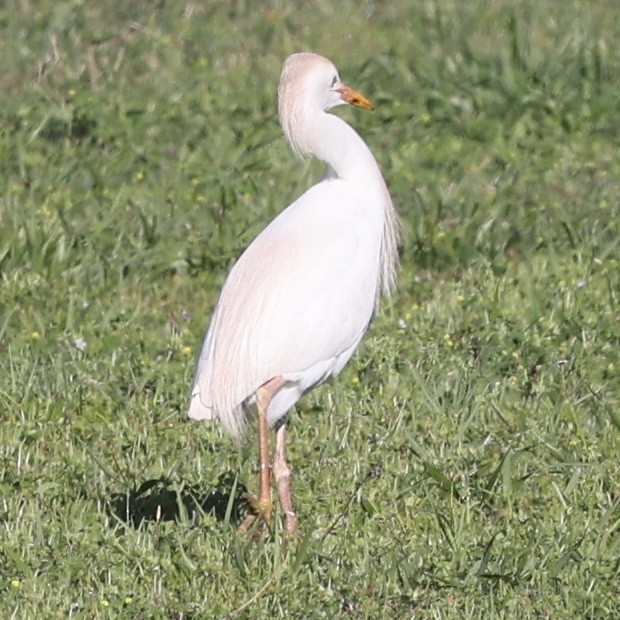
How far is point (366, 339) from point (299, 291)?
4.98ft

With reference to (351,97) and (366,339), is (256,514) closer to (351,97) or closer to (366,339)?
(351,97)

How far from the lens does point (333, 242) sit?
193 inches

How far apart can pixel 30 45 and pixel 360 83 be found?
2.01 m

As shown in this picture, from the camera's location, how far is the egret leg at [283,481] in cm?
496

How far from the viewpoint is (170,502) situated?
5113 millimetres

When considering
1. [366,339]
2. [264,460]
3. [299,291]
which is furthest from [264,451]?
[366,339]

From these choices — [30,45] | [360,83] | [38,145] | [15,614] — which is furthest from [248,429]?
[30,45]

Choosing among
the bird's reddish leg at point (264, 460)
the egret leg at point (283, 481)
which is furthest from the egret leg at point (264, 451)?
the egret leg at point (283, 481)

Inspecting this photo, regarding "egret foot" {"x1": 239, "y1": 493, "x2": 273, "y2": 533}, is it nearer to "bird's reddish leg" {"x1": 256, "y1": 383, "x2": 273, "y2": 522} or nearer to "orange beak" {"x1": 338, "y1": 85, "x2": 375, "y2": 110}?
"bird's reddish leg" {"x1": 256, "y1": 383, "x2": 273, "y2": 522}

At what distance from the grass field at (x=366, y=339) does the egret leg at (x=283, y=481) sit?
9 centimetres

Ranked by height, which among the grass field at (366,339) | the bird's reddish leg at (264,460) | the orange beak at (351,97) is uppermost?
the orange beak at (351,97)

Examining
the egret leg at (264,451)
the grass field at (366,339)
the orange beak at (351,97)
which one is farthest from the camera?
the orange beak at (351,97)

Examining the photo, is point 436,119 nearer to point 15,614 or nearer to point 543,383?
point 543,383

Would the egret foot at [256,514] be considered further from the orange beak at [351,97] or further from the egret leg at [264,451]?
A: the orange beak at [351,97]
